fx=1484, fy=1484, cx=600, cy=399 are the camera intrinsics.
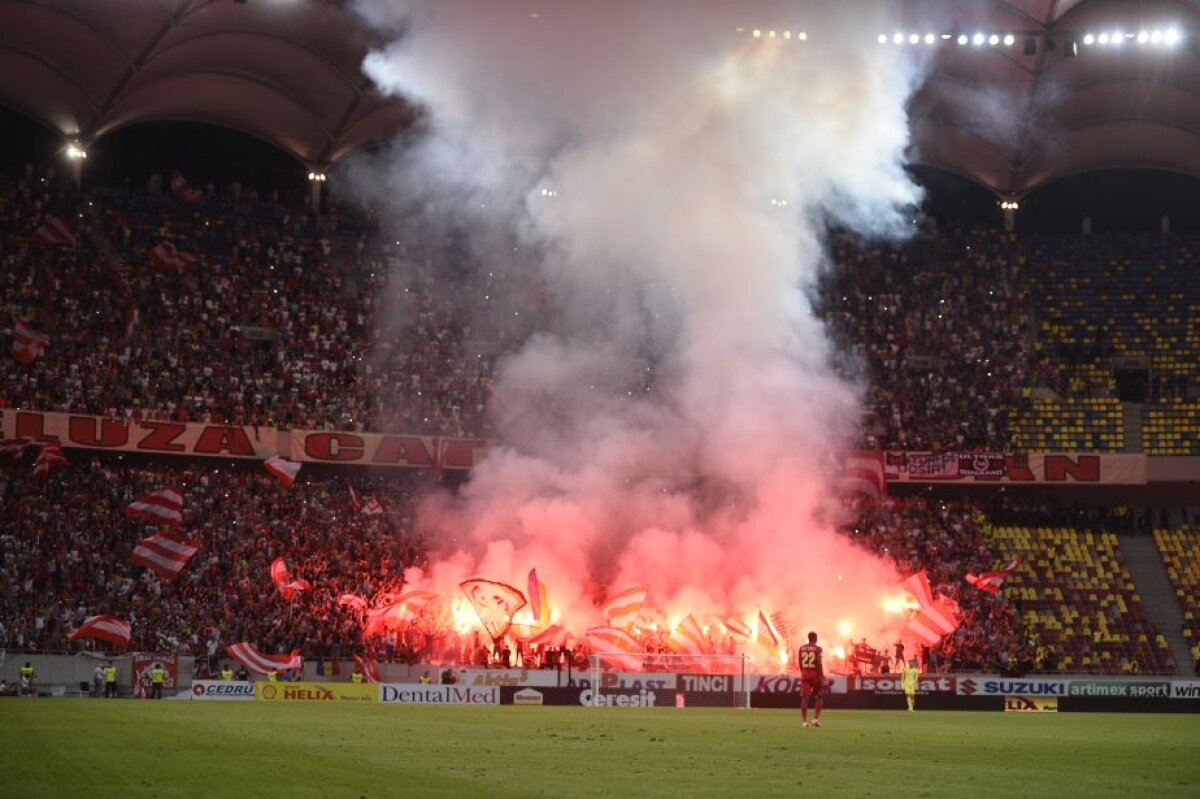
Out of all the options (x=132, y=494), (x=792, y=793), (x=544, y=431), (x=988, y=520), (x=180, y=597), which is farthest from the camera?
(x=988, y=520)

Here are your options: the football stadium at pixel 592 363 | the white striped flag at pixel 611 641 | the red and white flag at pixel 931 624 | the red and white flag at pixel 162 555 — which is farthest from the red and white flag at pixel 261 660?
the red and white flag at pixel 931 624

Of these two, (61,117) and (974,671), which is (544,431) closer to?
(974,671)

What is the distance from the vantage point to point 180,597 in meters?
40.2

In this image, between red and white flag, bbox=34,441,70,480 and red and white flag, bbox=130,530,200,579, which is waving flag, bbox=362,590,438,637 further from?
red and white flag, bbox=34,441,70,480

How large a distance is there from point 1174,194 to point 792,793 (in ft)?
175

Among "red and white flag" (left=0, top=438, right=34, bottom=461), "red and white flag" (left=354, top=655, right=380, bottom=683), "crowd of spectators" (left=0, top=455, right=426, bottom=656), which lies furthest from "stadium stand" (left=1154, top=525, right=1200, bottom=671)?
"red and white flag" (left=0, top=438, right=34, bottom=461)

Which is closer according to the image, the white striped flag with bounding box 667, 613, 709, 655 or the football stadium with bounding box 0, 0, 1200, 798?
the football stadium with bounding box 0, 0, 1200, 798

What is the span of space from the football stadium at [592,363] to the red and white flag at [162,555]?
108 mm

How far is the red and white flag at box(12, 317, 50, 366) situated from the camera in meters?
43.5

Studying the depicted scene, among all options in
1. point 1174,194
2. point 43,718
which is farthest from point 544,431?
point 1174,194

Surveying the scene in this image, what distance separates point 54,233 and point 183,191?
640 centimetres

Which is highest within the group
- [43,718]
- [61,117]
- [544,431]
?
[61,117]

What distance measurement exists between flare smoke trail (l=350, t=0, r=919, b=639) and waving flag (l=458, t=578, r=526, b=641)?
1380 millimetres

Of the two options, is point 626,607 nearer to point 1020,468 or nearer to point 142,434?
→ point 142,434
